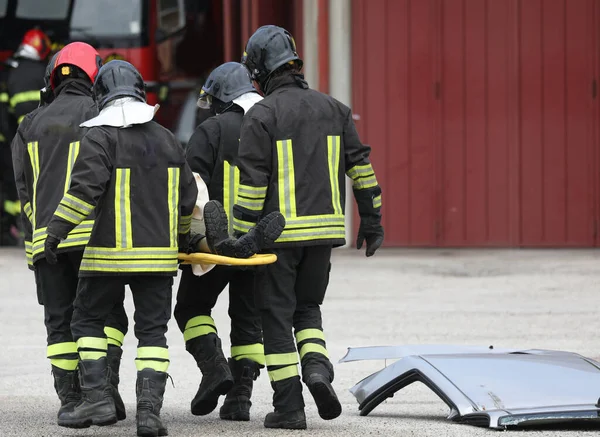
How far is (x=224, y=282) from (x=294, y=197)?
73 centimetres

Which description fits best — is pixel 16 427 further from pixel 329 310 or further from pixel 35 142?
pixel 329 310

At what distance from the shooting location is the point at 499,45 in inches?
583

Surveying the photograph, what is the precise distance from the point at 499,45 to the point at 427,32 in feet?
2.47

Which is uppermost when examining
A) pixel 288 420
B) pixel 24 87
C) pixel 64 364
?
pixel 24 87

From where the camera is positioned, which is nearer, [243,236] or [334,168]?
[243,236]

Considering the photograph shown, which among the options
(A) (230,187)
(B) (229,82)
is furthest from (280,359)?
(B) (229,82)

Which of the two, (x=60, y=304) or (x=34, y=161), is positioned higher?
(x=34, y=161)

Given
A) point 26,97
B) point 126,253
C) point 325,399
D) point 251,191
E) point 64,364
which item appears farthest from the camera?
point 26,97

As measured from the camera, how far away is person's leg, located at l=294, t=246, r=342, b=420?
6.33 m

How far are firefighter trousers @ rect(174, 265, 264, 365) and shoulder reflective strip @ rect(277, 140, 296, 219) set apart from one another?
571mm

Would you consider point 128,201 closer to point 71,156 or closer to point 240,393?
point 71,156

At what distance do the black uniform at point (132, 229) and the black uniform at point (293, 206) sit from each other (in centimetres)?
35

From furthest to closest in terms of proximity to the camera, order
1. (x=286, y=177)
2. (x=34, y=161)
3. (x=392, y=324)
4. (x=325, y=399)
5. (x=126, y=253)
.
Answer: (x=392, y=324) → (x=34, y=161) → (x=286, y=177) → (x=325, y=399) → (x=126, y=253)

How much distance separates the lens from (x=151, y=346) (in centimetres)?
607
